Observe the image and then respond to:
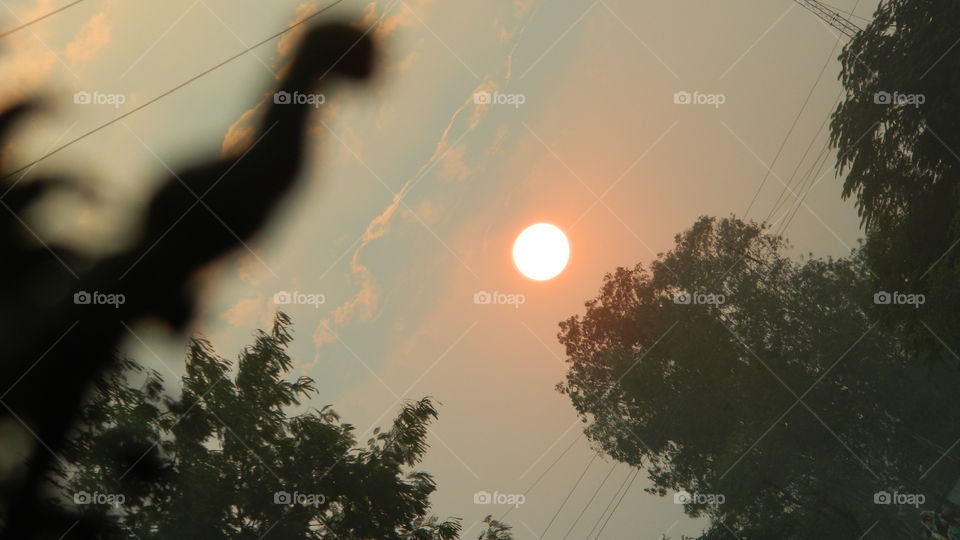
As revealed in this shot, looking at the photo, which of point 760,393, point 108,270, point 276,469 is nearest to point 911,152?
point 276,469

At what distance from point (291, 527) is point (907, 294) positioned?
12.7 metres

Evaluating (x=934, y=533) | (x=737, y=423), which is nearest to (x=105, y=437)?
(x=934, y=533)

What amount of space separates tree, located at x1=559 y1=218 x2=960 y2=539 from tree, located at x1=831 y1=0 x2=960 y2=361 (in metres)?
16.2

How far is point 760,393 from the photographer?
112ft

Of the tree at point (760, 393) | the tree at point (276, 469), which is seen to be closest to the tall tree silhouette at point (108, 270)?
the tree at point (276, 469)

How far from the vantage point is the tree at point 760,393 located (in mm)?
32281

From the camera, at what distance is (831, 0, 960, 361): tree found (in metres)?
15.2

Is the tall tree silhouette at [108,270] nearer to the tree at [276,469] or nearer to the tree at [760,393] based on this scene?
the tree at [276,469]

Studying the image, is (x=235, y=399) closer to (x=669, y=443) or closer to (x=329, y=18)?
(x=329, y=18)

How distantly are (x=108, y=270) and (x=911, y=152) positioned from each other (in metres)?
16.1

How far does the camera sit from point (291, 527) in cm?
1358

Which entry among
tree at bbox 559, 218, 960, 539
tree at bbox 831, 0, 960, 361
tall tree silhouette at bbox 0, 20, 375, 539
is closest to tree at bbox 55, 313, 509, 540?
tall tree silhouette at bbox 0, 20, 375, 539

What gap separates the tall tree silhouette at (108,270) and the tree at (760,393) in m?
29.9

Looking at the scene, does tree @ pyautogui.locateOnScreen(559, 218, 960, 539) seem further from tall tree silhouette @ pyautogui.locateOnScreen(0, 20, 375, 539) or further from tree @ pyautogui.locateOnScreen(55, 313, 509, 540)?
tall tree silhouette @ pyautogui.locateOnScreen(0, 20, 375, 539)
